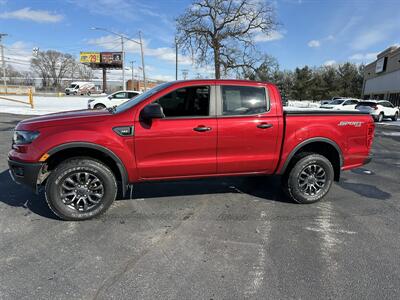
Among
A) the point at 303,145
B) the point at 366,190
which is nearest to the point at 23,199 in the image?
the point at 303,145

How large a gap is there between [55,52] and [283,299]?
4669 inches

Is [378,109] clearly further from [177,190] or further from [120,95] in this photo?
[177,190]

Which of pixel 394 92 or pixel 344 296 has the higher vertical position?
pixel 394 92

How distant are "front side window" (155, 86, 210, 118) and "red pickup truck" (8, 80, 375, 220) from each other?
0.01m

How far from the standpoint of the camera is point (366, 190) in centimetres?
545

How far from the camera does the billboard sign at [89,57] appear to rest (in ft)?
255

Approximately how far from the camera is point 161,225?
3871 millimetres

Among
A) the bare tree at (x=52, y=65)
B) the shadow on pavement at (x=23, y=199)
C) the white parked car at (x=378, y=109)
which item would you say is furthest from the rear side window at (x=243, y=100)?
the bare tree at (x=52, y=65)

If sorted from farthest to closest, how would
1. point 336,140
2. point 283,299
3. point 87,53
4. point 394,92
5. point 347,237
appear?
point 87,53, point 394,92, point 336,140, point 347,237, point 283,299

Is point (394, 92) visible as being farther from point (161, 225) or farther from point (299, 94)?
point (161, 225)

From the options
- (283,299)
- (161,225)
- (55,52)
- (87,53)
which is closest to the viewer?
(283,299)

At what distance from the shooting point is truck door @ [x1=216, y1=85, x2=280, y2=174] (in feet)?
13.6

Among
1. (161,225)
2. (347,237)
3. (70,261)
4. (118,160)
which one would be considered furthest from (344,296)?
(118,160)

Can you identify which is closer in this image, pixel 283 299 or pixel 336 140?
pixel 283 299
